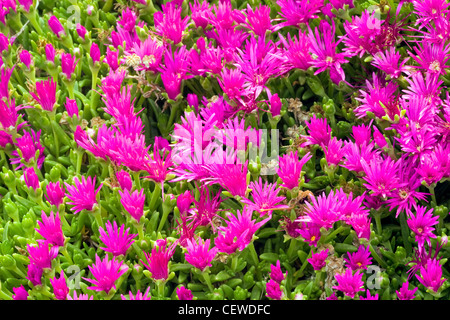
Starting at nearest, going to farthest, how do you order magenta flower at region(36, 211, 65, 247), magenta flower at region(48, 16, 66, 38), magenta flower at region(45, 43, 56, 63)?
magenta flower at region(36, 211, 65, 247), magenta flower at region(45, 43, 56, 63), magenta flower at region(48, 16, 66, 38)

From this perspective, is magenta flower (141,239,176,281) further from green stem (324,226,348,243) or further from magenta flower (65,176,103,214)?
green stem (324,226,348,243)

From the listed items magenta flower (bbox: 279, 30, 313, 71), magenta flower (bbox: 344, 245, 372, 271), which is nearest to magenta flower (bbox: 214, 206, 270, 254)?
magenta flower (bbox: 344, 245, 372, 271)

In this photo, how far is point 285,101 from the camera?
2.36 metres

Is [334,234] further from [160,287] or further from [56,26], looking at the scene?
[56,26]

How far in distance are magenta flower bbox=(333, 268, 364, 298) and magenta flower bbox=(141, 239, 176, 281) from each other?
19.9 inches

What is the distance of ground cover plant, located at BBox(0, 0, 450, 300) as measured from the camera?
6.13 feet

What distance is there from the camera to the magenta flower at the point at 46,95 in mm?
2242

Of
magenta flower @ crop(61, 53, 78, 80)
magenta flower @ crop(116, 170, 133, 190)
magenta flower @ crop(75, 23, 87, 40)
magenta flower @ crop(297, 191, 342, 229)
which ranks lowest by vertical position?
magenta flower @ crop(297, 191, 342, 229)

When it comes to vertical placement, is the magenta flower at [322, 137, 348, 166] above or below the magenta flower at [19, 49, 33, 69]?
below

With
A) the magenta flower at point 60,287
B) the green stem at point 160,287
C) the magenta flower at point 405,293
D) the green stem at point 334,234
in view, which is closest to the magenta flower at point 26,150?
the magenta flower at point 60,287

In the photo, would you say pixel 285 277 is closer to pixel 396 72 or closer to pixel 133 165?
pixel 133 165

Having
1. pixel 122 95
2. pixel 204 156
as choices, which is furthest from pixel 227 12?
pixel 204 156

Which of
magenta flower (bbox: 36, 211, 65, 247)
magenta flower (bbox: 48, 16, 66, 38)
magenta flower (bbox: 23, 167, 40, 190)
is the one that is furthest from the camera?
magenta flower (bbox: 48, 16, 66, 38)

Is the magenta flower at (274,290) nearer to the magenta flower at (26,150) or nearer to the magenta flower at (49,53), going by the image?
the magenta flower at (26,150)
